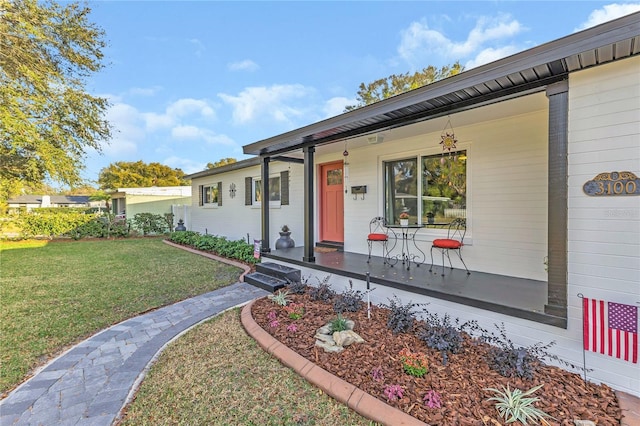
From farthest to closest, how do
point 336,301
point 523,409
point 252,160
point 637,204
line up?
1. point 252,160
2. point 336,301
3. point 637,204
4. point 523,409

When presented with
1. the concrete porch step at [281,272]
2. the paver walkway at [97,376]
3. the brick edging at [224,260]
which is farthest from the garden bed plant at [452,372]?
the brick edging at [224,260]

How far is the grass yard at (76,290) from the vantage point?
3.30 m

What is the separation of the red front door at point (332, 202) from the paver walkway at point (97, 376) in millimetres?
3710

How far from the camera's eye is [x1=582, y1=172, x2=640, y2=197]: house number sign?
A: 2.25m

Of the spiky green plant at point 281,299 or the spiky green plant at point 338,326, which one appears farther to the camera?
the spiky green plant at point 281,299

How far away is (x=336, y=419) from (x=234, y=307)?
2.64 m

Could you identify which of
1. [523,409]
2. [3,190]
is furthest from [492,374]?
[3,190]

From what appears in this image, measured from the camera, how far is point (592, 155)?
7.93 ft

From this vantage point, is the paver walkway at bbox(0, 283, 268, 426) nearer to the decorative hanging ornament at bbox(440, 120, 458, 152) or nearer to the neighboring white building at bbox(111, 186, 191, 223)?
the decorative hanging ornament at bbox(440, 120, 458, 152)

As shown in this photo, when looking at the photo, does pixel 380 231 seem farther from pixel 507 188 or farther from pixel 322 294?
pixel 507 188

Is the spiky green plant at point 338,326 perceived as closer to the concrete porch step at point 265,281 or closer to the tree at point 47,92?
the concrete porch step at point 265,281

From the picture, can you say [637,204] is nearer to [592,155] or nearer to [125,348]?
[592,155]

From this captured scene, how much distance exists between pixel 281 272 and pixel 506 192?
3919mm

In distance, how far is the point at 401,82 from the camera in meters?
18.9
